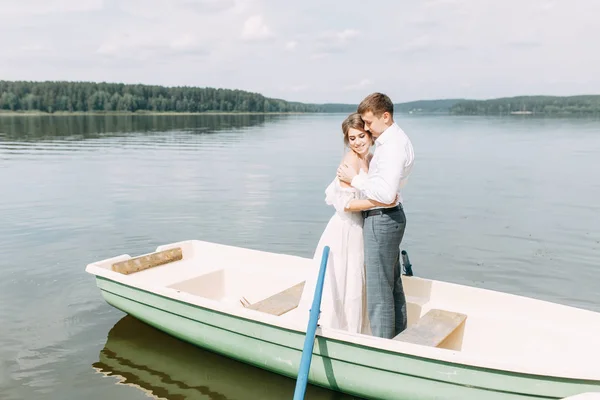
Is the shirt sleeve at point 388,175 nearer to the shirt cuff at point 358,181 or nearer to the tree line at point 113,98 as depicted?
the shirt cuff at point 358,181

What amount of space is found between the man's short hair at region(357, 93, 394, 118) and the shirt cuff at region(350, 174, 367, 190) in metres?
0.54

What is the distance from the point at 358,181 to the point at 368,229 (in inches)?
17.2

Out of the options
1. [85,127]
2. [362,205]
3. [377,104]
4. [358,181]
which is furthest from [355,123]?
[85,127]

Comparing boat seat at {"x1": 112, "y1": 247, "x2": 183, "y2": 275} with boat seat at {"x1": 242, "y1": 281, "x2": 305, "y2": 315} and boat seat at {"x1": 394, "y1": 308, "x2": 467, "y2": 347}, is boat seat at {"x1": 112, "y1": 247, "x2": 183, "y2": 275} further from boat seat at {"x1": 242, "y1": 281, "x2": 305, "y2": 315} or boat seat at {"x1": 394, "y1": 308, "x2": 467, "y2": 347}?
boat seat at {"x1": 394, "y1": 308, "x2": 467, "y2": 347}

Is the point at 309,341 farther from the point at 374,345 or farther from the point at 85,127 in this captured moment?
the point at 85,127

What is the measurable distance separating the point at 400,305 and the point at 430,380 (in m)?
0.95

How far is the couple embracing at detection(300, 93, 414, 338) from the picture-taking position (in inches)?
177

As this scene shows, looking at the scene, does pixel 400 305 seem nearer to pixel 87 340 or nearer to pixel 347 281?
pixel 347 281

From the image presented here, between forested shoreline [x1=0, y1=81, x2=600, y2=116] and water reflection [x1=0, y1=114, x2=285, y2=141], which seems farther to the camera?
forested shoreline [x1=0, y1=81, x2=600, y2=116]

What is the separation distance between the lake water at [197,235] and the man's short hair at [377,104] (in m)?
2.77

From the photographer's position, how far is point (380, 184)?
4418 millimetres

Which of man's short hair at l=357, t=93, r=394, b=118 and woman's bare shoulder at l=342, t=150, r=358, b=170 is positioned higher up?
man's short hair at l=357, t=93, r=394, b=118

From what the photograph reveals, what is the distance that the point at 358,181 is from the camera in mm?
4680

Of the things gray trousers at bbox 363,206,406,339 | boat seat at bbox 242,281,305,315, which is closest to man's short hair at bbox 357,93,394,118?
gray trousers at bbox 363,206,406,339
